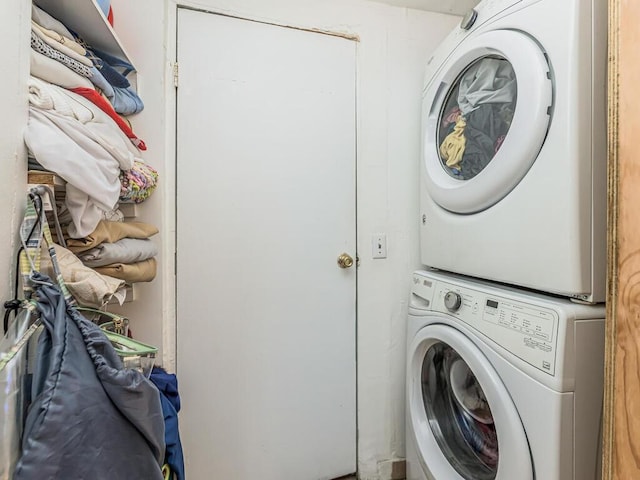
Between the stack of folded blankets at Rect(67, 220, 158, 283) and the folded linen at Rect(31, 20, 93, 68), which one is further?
the stack of folded blankets at Rect(67, 220, 158, 283)

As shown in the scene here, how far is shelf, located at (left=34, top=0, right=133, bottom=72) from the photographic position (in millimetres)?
863

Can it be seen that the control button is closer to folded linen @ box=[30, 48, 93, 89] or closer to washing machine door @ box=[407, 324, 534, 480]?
washing machine door @ box=[407, 324, 534, 480]

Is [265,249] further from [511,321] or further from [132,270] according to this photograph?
[511,321]

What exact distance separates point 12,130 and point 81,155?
0.12 meters

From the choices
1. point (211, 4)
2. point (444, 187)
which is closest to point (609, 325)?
point (444, 187)

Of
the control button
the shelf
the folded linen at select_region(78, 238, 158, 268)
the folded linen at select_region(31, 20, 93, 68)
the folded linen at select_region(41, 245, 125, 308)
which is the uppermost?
the control button

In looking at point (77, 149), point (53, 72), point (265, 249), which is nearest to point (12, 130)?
point (77, 149)

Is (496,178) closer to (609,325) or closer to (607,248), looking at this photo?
(607,248)

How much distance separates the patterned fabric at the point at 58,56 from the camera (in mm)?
727

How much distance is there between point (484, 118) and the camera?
1.03 m

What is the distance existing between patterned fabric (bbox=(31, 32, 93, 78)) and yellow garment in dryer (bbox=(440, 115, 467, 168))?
1.15 meters

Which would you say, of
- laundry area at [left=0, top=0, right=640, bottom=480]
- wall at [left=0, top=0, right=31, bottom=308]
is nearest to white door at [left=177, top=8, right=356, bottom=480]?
laundry area at [left=0, top=0, right=640, bottom=480]

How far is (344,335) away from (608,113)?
1.17 metres

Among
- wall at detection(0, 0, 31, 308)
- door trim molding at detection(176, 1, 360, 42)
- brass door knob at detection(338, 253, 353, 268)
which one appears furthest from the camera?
brass door knob at detection(338, 253, 353, 268)
